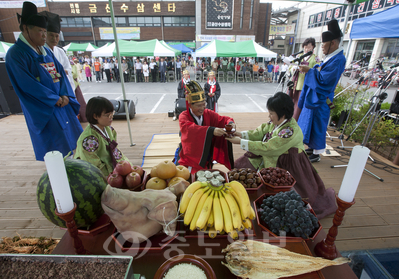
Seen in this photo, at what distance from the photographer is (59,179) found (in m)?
0.80

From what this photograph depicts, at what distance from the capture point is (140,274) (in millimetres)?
895

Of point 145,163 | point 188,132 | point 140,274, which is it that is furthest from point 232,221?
point 145,163

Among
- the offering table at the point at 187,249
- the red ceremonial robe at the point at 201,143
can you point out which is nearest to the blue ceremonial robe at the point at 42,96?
the red ceremonial robe at the point at 201,143

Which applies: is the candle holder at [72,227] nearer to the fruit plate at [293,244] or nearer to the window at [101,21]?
the fruit plate at [293,244]

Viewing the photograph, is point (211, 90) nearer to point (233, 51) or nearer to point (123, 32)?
point (233, 51)

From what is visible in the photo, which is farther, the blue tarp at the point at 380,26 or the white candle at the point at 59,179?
the blue tarp at the point at 380,26

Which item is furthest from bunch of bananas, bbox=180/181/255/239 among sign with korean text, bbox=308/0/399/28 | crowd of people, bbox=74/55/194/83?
crowd of people, bbox=74/55/194/83

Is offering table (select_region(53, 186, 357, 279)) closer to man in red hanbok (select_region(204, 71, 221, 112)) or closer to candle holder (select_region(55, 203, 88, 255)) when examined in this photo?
candle holder (select_region(55, 203, 88, 255))

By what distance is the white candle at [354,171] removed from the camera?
869mm

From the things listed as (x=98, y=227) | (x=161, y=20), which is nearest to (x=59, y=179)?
(x=98, y=227)

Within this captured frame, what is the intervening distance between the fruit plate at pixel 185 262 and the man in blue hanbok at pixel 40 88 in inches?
87.6

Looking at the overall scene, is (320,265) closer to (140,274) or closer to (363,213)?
(140,274)

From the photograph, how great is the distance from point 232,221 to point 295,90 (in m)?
3.67

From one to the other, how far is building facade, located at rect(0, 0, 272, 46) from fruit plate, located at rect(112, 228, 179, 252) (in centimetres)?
2239
